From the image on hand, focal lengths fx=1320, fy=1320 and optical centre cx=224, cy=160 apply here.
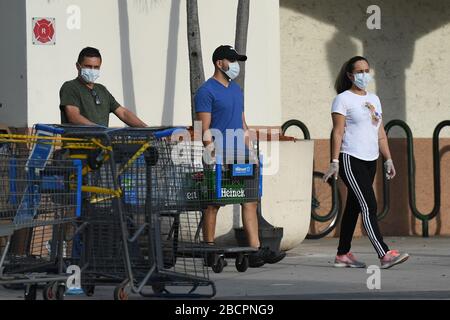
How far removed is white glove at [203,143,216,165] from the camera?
10.6m

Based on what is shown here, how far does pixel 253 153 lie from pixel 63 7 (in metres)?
2.61

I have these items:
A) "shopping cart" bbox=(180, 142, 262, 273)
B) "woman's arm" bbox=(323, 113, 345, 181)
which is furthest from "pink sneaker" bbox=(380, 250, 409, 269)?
"shopping cart" bbox=(180, 142, 262, 273)

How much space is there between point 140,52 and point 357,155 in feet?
9.50

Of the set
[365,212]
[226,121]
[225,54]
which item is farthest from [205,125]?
[365,212]

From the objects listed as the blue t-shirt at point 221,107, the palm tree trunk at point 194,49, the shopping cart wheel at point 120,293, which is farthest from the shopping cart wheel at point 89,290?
the palm tree trunk at point 194,49

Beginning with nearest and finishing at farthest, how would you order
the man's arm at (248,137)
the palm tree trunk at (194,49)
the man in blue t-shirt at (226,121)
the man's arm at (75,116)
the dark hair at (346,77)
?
the man's arm at (75,116) < the man in blue t-shirt at (226,121) < the man's arm at (248,137) < the dark hair at (346,77) < the palm tree trunk at (194,49)

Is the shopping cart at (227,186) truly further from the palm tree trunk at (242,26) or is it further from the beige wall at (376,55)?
the beige wall at (376,55)

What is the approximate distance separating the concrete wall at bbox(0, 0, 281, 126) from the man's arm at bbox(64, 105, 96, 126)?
211 centimetres

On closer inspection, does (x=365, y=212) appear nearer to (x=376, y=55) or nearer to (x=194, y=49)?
(x=194, y=49)

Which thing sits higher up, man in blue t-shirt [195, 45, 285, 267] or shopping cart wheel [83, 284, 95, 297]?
man in blue t-shirt [195, 45, 285, 267]

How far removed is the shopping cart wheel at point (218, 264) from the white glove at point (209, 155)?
91 centimetres

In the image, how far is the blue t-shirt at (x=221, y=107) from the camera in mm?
11211

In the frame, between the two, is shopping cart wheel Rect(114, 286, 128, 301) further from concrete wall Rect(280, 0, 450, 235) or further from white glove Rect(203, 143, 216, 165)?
concrete wall Rect(280, 0, 450, 235)

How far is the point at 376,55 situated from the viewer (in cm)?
1569
